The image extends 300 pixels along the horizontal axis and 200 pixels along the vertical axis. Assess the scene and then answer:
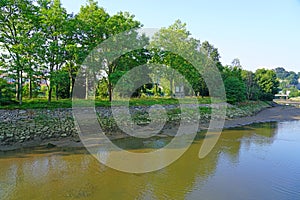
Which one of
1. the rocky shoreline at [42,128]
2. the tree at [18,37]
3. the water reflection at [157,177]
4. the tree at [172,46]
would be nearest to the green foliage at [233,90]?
the tree at [172,46]

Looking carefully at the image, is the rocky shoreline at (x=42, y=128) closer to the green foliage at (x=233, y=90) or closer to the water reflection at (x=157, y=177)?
the water reflection at (x=157, y=177)

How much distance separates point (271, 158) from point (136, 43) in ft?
44.4

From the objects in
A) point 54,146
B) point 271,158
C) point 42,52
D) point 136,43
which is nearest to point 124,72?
point 136,43

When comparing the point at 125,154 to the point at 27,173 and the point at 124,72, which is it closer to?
the point at 27,173

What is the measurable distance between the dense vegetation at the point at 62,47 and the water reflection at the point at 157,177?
5965 mm

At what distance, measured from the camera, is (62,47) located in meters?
15.8

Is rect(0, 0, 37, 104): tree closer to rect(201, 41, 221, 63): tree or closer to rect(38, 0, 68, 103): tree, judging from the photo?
rect(38, 0, 68, 103): tree

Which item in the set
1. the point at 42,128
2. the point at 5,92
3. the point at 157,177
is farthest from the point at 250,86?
the point at 5,92

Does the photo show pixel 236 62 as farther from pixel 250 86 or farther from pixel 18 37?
pixel 18 37

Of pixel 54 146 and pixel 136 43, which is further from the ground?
pixel 136 43

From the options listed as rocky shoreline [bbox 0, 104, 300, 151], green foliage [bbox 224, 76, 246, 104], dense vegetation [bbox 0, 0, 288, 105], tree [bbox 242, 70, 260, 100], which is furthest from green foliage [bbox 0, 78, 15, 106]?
tree [bbox 242, 70, 260, 100]

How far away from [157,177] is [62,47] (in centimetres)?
1163

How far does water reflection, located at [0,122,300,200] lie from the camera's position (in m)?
7.12

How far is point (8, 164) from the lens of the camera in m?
9.52
